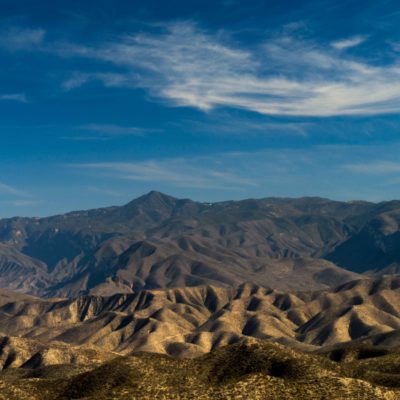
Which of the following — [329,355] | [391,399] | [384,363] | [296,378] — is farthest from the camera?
[329,355]

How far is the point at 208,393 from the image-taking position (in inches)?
2648

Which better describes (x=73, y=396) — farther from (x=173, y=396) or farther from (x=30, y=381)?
(x=173, y=396)

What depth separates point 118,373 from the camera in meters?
81.2

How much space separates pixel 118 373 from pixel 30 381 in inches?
475

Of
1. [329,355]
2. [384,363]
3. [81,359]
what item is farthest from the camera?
[81,359]

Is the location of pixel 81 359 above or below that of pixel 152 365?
below

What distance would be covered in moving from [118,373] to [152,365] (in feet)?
19.8

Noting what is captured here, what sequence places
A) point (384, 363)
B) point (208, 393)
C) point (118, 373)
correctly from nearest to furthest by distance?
point (208, 393)
point (118, 373)
point (384, 363)

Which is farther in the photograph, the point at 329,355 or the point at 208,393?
the point at 329,355

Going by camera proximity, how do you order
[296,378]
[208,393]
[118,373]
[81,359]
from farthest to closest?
[81,359], [118,373], [296,378], [208,393]

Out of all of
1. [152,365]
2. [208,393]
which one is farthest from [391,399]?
[152,365]

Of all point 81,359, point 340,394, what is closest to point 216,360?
point 340,394

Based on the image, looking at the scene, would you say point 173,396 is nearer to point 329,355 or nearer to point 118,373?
point 118,373

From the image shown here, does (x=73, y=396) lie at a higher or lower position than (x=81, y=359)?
higher
